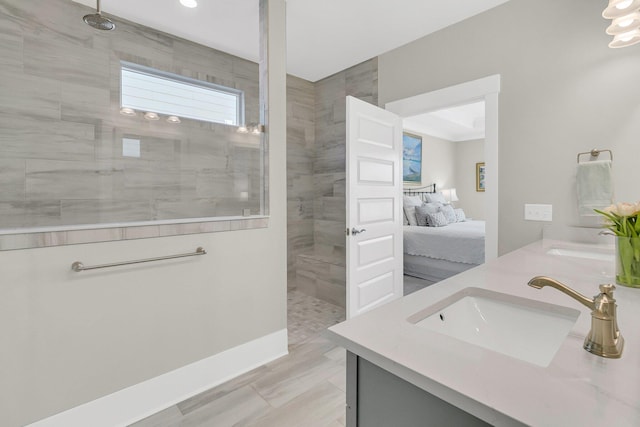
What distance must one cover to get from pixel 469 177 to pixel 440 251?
3.85m

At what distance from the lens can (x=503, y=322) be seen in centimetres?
97

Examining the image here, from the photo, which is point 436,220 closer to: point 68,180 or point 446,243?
point 446,243

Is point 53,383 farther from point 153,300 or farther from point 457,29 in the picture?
point 457,29

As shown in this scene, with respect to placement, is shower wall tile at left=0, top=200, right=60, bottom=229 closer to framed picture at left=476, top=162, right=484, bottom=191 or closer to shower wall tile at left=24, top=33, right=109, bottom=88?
shower wall tile at left=24, top=33, right=109, bottom=88

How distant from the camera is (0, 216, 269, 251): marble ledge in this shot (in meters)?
1.29

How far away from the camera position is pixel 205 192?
240 centimetres

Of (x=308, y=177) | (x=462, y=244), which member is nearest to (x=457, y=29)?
(x=308, y=177)

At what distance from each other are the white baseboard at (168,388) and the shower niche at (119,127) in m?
0.81

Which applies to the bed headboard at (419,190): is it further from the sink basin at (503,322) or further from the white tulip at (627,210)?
the sink basin at (503,322)

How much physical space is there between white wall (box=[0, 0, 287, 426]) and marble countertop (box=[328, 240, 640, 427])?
1316mm

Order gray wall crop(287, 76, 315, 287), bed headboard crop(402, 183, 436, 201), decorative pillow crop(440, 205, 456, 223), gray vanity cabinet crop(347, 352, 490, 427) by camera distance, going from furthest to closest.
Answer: bed headboard crop(402, 183, 436, 201), decorative pillow crop(440, 205, 456, 223), gray wall crop(287, 76, 315, 287), gray vanity cabinet crop(347, 352, 490, 427)

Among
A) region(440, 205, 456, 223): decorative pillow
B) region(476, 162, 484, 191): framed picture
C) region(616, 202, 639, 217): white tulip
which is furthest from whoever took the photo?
region(476, 162, 484, 191): framed picture

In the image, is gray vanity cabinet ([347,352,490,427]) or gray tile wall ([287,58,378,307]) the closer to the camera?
gray vanity cabinet ([347,352,490,427])

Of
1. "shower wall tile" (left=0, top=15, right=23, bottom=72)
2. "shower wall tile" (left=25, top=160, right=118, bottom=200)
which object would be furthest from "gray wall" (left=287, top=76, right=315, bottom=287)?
"shower wall tile" (left=0, top=15, right=23, bottom=72)
